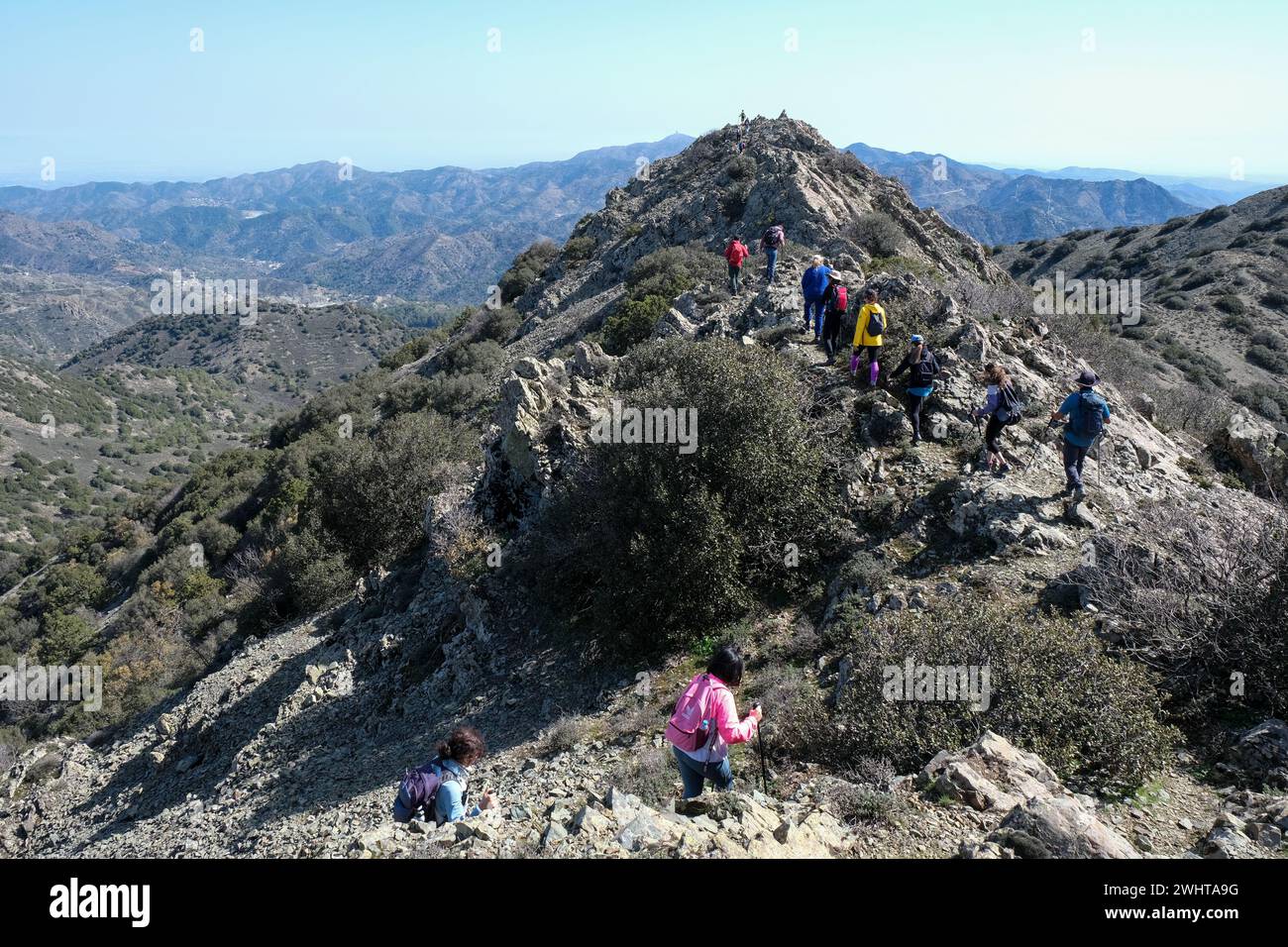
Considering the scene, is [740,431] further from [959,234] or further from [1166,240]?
[1166,240]

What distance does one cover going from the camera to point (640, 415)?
9398 millimetres

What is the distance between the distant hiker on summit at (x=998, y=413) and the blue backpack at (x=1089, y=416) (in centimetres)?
75

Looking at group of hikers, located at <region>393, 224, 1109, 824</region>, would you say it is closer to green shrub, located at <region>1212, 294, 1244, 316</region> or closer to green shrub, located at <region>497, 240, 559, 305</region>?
green shrub, located at <region>497, 240, 559, 305</region>

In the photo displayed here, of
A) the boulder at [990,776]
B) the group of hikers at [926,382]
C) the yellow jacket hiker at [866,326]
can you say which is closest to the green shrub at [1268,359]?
the group of hikers at [926,382]

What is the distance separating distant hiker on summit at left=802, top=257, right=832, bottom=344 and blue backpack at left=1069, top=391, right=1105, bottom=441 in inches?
206

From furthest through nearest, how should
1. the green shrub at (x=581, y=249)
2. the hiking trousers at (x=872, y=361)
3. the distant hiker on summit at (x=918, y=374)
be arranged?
the green shrub at (x=581, y=249), the hiking trousers at (x=872, y=361), the distant hiker on summit at (x=918, y=374)

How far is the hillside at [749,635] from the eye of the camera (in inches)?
203

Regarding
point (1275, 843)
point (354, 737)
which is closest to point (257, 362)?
point (354, 737)

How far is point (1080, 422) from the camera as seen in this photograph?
29.2ft

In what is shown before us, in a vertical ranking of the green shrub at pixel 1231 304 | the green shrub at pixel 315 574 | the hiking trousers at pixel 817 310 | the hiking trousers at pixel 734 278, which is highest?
the green shrub at pixel 1231 304

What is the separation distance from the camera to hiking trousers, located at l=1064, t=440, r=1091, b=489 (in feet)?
29.8

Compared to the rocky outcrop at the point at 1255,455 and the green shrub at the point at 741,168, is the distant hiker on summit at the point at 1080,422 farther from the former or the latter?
the green shrub at the point at 741,168

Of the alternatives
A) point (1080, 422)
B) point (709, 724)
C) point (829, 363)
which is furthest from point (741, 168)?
Answer: point (709, 724)

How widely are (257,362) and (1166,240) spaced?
5961 inches
